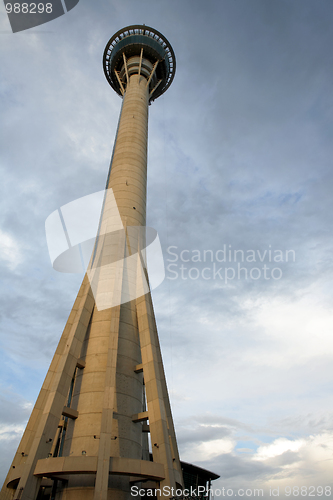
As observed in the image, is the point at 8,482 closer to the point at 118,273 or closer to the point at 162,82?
the point at 118,273

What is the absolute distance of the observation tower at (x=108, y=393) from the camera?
20.0 metres

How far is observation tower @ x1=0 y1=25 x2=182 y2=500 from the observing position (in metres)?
20.0

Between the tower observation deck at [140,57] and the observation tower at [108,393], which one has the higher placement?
the tower observation deck at [140,57]

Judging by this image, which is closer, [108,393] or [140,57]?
[108,393]

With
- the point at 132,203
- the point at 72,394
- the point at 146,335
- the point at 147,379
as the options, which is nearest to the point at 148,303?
the point at 146,335

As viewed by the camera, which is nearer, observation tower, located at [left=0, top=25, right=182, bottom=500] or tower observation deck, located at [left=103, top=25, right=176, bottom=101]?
observation tower, located at [left=0, top=25, right=182, bottom=500]

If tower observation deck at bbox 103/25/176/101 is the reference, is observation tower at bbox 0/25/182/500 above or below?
below

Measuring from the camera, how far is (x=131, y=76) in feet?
167

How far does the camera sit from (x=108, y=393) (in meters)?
22.1

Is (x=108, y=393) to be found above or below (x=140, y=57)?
below

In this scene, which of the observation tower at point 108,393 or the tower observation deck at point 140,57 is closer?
the observation tower at point 108,393

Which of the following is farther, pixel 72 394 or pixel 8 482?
pixel 72 394

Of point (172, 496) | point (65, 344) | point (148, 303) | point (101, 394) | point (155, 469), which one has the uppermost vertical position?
point (148, 303)

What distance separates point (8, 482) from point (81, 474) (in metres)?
4.53
